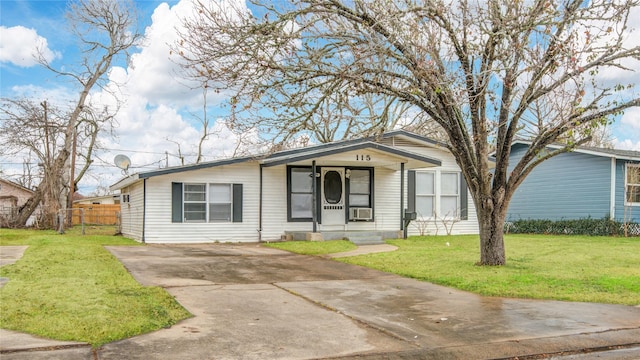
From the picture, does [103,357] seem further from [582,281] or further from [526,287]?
[582,281]

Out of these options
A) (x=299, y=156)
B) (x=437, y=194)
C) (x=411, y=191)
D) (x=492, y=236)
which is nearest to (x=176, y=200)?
(x=299, y=156)

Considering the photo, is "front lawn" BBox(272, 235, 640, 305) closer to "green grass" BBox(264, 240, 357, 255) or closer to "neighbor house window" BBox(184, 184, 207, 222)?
"green grass" BBox(264, 240, 357, 255)

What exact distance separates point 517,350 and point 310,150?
13.7m

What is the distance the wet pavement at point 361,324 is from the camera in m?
4.86

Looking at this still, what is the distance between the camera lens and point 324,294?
7809mm

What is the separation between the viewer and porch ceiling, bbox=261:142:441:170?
16891 mm

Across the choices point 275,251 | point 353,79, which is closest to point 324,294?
point 353,79

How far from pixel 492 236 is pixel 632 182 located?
14.3 m

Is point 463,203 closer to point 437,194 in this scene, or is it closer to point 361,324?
point 437,194

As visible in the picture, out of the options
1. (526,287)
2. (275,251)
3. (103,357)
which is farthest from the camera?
(275,251)

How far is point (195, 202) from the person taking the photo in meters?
17.5

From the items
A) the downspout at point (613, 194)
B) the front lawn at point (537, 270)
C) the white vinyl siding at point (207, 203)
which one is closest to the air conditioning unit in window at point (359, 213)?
the white vinyl siding at point (207, 203)

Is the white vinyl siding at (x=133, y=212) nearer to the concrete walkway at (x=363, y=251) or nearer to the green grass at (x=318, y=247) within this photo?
the green grass at (x=318, y=247)

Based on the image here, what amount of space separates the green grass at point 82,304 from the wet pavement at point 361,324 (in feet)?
0.95
